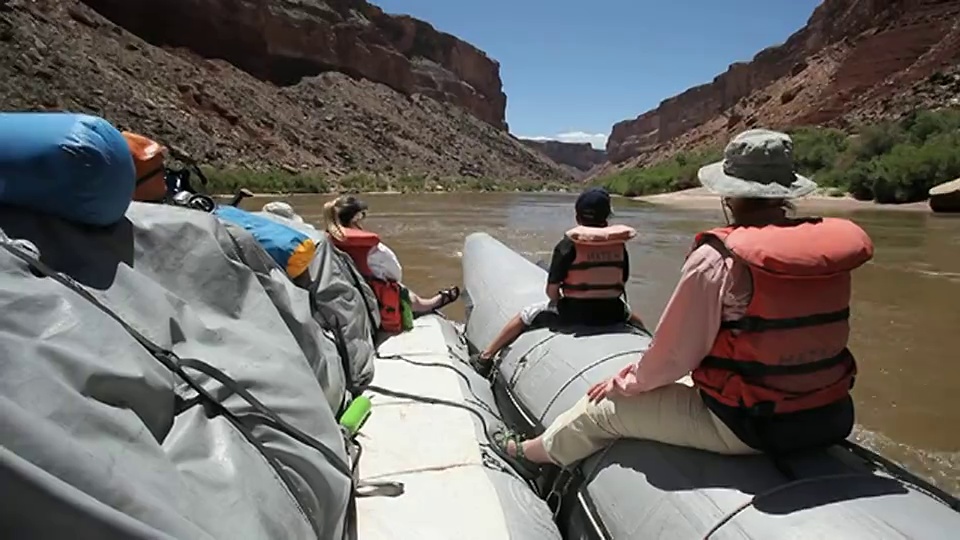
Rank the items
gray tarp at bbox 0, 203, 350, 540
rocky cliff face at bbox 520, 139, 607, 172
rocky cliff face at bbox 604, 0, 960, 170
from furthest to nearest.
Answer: rocky cliff face at bbox 520, 139, 607, 172 → rocky cliff face at bbox 604, 0, 960, 170 → gray tarp at bbox 0, 203, 350, 540

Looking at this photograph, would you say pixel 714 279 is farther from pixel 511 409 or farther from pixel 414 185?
pixel 414 185

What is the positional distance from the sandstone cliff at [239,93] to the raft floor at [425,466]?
25931mm

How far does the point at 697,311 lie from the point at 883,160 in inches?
890

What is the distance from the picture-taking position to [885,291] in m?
7.92

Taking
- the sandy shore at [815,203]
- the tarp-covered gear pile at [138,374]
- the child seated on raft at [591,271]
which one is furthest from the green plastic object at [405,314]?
the sandy shore at [815,203]

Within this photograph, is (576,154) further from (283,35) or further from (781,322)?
(781,322)

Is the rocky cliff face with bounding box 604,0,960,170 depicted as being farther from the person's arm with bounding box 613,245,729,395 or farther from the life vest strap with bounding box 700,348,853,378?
the person's arm with bounding box 613,245,729,395

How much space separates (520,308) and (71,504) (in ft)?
11.4

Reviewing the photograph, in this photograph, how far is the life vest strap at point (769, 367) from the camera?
1979mm

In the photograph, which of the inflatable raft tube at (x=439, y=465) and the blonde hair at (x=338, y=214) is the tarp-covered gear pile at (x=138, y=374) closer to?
the inflatable raft tube at (x=439, y=465)

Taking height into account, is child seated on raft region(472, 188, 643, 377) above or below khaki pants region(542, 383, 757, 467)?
above

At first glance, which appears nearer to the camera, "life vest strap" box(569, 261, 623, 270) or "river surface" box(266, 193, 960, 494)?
"life vest strap" box(569, 261, 623, 270)

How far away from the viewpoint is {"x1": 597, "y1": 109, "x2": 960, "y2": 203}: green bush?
19266mm

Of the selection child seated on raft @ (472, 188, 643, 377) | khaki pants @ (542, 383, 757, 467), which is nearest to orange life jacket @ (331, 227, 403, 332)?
child seated on raft @ (472, 188, 643, 377)
